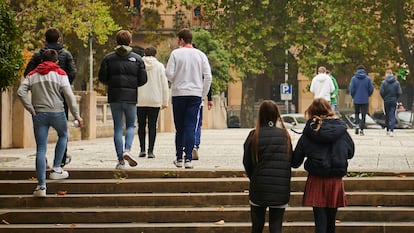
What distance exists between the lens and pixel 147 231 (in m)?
11.9

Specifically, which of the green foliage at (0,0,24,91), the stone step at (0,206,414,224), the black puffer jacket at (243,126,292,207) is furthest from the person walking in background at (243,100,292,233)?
the green foliage at (0,0,24,91)

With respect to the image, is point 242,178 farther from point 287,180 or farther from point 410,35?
point 410,35

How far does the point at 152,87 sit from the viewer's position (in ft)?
52.7

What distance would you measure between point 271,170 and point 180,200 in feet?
9.90

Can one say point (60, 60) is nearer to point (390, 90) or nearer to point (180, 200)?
point (180, 200)

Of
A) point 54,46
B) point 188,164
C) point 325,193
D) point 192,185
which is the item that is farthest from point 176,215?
point 54,46

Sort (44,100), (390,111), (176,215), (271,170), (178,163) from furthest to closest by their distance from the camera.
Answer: (390,111)
(178,163)
(44,100)
(176,215)
(271,170)

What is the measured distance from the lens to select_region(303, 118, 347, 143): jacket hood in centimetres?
1010

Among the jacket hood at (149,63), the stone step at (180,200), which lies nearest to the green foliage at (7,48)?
the jacket hood at (149,63)

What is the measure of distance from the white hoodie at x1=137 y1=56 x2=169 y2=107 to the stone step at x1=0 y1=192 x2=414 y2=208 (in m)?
3.60

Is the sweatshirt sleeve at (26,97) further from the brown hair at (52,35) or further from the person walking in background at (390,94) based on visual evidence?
the person walking in background at (390,94)

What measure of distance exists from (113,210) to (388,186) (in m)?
3.40

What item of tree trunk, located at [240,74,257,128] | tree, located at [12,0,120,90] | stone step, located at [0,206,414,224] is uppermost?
tree, located at [12,0,120,90]

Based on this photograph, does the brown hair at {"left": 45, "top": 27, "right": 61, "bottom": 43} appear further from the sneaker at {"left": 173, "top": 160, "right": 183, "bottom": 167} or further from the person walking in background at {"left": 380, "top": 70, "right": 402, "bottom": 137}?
the person walking in background at {"left": 380, "top": 70, "right": 402, "bottom": 137}
